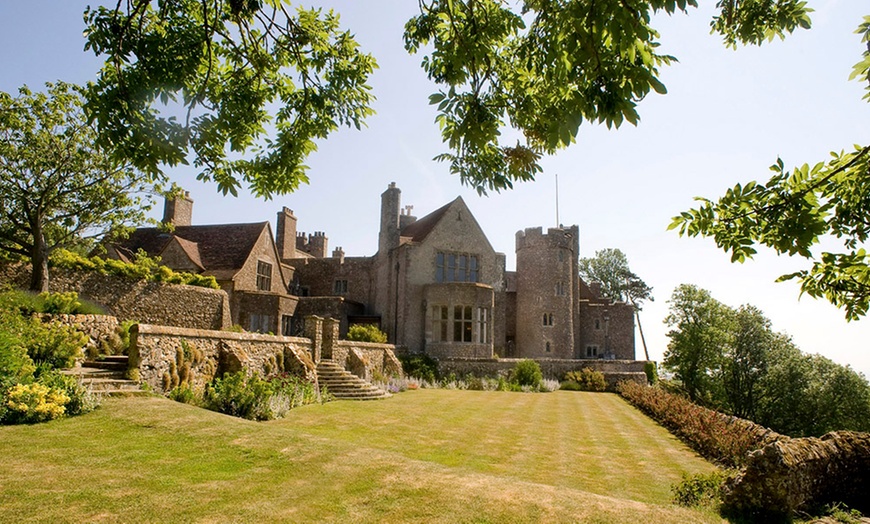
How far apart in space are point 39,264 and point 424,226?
71.2 feet

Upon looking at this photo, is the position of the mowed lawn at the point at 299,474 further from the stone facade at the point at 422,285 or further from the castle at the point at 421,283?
the castle at the point at 421,283

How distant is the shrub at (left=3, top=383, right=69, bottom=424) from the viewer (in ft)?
29.1

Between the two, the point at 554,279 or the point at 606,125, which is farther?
the point at 554,279

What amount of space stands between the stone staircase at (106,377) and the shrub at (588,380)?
79.0 feet

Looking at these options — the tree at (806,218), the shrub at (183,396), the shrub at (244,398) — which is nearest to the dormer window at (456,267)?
the shrub at (244,398)

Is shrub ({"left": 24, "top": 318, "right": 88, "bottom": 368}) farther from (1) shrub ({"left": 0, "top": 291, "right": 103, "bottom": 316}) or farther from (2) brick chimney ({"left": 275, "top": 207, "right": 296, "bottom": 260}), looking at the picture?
(2) brick chimney ({"left": 275, "top": 207, "right": 296, "bottom": 260})

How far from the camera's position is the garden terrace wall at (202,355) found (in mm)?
12586

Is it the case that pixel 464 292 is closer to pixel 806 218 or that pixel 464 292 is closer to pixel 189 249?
pixel 189 249

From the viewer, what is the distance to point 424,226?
115 feet

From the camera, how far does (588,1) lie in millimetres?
4129

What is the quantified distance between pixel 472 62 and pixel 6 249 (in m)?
18.9

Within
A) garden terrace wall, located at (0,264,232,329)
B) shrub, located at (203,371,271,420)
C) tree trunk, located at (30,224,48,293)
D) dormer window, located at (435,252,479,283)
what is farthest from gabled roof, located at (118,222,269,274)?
shrub, located at (203,371,271,420)

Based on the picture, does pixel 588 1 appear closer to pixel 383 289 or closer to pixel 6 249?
pixel 6 249

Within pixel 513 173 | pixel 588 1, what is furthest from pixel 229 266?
pixel 588 1
